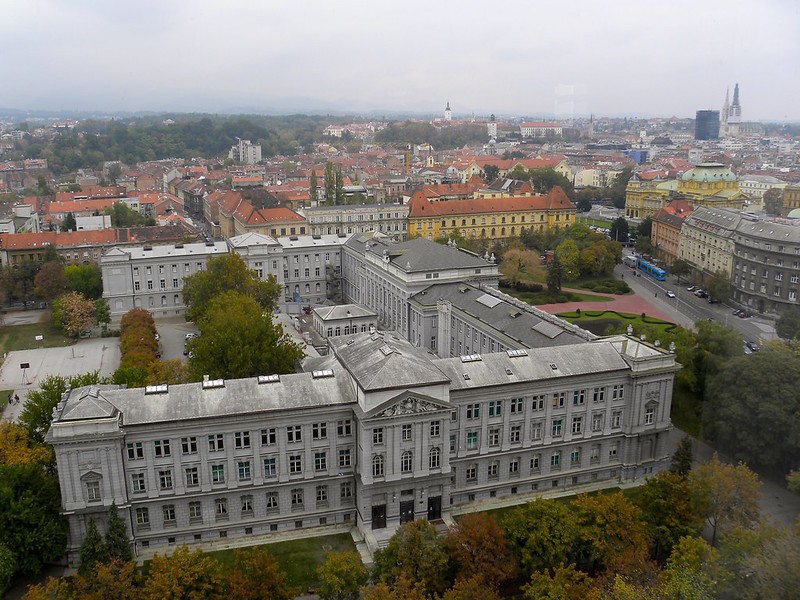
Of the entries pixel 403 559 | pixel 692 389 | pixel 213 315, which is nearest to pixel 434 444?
pixel 403 559

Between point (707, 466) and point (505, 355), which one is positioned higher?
point (505, 355)

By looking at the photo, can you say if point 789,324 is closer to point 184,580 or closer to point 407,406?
point 407,406

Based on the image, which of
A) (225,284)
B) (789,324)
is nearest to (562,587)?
(789,324)

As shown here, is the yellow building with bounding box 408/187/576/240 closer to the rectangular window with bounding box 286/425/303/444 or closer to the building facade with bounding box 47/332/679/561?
the building facade with bounding box 47/332/679/561

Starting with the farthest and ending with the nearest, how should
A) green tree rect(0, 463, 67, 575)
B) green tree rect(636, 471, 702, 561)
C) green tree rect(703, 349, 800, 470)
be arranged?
green tree rect(703, 349, 800, 470) < green tree rect(636, 471, 702, 561) < green tree rect(0, 463, 67, 575)

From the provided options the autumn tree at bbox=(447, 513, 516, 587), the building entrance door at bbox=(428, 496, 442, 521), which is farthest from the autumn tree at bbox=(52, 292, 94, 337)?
the autumn tree at bbox=(447, 513, 516, 587)

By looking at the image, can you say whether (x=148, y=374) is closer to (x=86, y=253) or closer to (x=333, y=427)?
(x=333, y=427)
